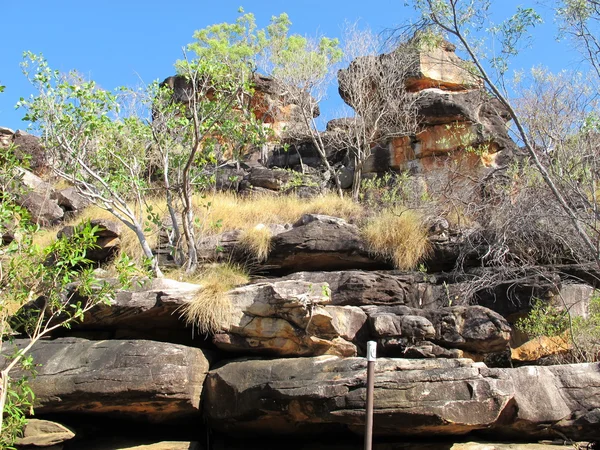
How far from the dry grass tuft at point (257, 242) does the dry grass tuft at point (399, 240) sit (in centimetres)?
177

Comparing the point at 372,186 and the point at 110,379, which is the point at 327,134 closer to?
the point at 372,186

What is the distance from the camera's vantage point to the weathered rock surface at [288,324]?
848cm

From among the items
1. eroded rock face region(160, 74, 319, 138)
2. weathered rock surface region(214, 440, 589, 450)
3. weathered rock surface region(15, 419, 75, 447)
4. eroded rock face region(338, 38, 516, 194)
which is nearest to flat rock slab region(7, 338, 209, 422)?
weathered rock surface region(15, 419, 75, 447)

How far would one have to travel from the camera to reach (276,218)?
13.2m

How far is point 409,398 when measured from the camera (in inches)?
286

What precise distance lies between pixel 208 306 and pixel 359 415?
8.77ft

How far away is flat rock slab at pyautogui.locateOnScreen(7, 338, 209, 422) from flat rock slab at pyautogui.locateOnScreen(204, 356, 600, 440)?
42 centimetres

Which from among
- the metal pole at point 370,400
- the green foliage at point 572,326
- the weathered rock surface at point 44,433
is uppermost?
the green foliage at point 572,326

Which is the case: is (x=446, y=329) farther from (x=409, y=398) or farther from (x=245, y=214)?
(x=245, y=214)

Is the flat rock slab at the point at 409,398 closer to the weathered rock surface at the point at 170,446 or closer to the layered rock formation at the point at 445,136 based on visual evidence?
the weathered rock surface at the point at 170,446

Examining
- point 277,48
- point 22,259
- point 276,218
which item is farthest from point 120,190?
point 277,48

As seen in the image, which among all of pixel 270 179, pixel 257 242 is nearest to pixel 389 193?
pixel 270 179

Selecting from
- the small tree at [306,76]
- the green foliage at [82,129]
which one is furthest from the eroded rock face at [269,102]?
the green foliage at [82,129]

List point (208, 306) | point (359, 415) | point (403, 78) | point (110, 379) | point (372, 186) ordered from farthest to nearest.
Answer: point (403, 78) → point (372, 186) → point (208, 306) → point (110, 379) → point (359, 415)
